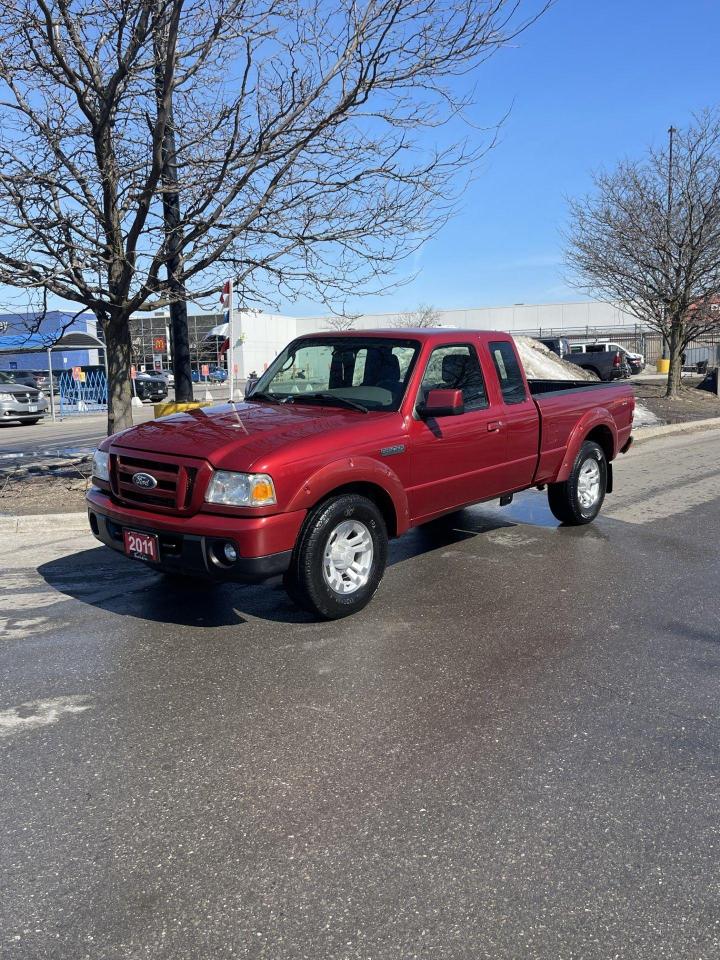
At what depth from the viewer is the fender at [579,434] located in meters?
7.27

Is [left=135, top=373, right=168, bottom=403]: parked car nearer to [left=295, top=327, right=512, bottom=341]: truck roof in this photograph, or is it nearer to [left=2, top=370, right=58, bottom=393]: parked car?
[left=2, top=370, right=58, bottom=393]: parked car

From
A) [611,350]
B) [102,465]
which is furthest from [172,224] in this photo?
[611,350]

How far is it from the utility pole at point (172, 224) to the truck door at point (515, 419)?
3.77 m

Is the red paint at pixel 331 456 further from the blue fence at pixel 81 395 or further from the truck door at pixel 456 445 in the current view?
the blue fence at pixel 81 395

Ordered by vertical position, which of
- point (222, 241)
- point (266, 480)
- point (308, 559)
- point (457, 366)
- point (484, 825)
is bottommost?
point (484, 825)

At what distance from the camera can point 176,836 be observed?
2879 mm

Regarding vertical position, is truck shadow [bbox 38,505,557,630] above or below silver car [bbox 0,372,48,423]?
below

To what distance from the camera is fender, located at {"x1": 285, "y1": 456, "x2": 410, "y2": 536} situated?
479 centimetres

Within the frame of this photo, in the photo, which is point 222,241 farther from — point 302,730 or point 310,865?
point 310,865

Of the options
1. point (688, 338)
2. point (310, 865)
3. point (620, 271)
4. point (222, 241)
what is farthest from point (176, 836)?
point (688, 338)

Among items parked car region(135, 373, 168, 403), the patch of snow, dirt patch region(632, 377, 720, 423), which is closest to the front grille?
the patch of snow

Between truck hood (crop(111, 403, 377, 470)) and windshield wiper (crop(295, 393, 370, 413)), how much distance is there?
6 cm

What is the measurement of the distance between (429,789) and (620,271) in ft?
65.7

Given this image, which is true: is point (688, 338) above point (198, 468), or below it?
above
